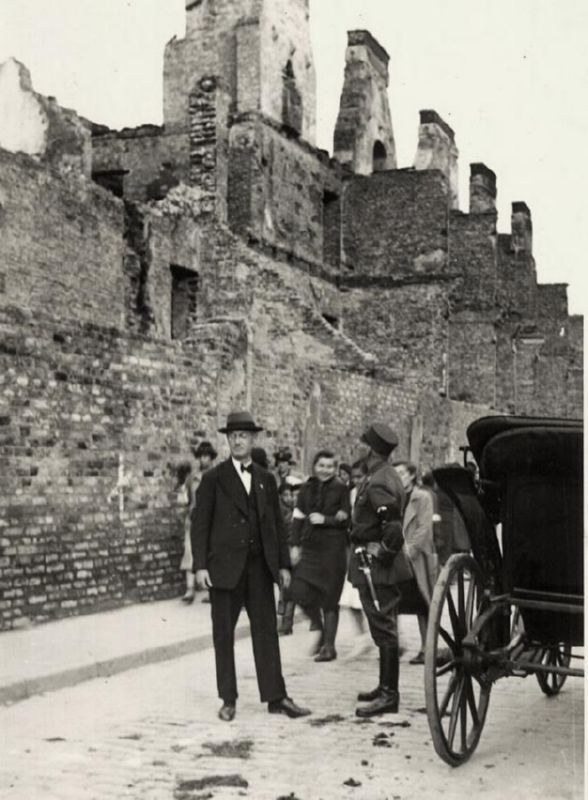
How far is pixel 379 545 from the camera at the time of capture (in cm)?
792

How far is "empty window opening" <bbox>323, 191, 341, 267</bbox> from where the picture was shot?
34344mm

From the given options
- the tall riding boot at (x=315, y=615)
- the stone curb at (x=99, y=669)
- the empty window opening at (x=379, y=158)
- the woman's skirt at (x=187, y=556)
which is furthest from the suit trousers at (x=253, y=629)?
the empty window opening at (x=379, y=158)

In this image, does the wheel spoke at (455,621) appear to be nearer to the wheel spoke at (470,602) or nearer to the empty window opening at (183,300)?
the wheel spoke at (470,602)

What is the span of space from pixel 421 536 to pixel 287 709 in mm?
3143

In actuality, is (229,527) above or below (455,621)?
above

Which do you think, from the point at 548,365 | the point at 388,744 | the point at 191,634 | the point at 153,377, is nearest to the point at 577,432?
the point at 388,744

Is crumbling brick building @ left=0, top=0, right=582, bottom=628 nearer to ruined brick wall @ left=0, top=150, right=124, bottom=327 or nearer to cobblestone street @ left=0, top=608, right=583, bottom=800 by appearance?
ruined brick wall @ left=0, top=150, right=124, bottom=327

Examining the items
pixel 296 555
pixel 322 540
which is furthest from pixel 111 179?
pixel 322 540

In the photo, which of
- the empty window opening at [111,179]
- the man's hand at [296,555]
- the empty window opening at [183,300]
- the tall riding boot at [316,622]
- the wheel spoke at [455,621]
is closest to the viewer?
the wheel spoke at [455,621]

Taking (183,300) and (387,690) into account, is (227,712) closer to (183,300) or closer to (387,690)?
(387,690)

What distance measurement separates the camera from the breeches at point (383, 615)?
7.72 m

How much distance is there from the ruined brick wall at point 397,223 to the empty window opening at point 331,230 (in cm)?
24

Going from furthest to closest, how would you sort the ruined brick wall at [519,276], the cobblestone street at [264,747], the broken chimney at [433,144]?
the ruined brick wall at [519,276], the broken chimney at [433,144], the cobblestone street at [264,747]

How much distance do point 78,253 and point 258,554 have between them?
13582 mm
